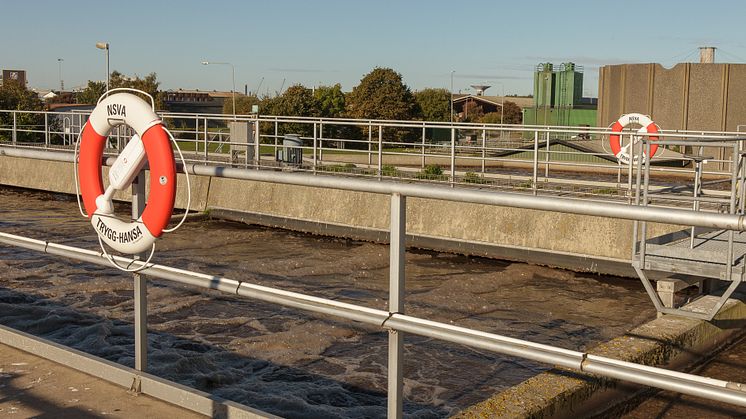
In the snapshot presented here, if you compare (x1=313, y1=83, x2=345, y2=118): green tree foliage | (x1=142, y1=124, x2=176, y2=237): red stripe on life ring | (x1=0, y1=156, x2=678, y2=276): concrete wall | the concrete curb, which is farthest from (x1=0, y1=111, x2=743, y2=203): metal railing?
(x1=313, y1=83, x2=345, y2=118): green tree foliage

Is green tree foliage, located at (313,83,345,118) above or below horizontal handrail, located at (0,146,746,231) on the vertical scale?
above

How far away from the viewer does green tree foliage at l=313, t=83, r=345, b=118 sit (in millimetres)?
60844

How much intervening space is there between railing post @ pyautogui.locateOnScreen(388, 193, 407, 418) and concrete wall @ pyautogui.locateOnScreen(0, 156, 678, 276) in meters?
8.87

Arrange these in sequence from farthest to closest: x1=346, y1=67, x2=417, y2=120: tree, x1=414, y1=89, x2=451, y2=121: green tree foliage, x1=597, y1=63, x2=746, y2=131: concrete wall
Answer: x1=414, y1=89, x2=451, y2=121: green tree foliage → x1=346, y1=67, x2=417, y2=120: tree → x1=597, y1=63, x2=746, y2=131: concrete wall

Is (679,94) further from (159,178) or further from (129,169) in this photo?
(159,178)

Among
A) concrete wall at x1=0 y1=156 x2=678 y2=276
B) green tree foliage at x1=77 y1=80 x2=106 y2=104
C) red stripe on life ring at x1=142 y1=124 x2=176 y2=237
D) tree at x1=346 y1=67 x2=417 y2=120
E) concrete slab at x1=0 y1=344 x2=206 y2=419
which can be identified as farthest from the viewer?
green tree foliage at x1=77 y1=80 x2=106 y2=104

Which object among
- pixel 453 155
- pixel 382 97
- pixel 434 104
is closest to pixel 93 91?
pixel 434 104

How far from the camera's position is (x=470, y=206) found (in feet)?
43.8

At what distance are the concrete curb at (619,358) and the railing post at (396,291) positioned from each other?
2.01 feet

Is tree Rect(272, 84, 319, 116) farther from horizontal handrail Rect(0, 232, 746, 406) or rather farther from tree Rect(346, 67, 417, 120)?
horizontal handrail Rect(0, 232, 746, 406)

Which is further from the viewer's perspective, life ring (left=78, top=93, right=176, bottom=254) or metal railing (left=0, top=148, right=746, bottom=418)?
life ring (left=78, top=93, right=176, bottom=254)

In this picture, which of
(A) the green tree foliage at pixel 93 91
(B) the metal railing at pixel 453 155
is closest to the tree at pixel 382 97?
(B) the metal railing at pixel 453 155

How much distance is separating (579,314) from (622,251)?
197cm

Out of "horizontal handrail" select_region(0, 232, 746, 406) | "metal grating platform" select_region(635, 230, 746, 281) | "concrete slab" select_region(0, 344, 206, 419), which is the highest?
"horizontal handrail" select_region(0, 232, 746, 406)
